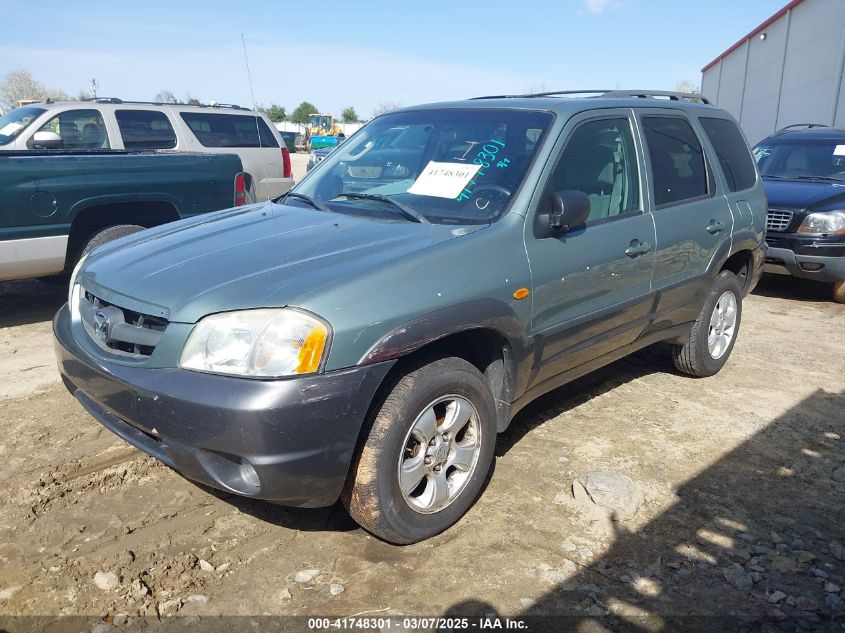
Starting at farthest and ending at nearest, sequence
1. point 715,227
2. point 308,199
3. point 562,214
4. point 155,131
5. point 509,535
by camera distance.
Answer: point 155,131
point 715,227
point 308,199
point 562,214
point 509,535

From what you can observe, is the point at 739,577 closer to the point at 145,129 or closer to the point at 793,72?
the point at 145,129

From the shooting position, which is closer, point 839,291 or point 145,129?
point 839,291

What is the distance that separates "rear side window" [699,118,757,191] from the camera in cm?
480

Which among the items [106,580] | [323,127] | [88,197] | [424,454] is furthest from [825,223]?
[323,127]

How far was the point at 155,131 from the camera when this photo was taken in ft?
27.5

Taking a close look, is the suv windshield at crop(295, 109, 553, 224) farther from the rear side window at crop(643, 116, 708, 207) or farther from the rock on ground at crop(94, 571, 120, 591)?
the rock on ground at crop(94, 571, 120, 591)

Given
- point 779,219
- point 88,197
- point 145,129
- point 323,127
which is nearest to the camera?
point 88,197

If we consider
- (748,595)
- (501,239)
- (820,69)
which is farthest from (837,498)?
(820,69)

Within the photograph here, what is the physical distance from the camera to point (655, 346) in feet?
19.5

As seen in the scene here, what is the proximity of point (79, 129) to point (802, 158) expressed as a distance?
8.54 metres

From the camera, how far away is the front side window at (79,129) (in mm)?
7684

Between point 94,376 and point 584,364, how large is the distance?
7.98 feet

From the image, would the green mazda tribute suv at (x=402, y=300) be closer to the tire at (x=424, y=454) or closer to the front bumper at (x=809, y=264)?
the tire at (x=424, y=454)

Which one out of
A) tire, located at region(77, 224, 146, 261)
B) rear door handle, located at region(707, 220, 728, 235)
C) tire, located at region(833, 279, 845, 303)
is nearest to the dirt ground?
rear door handle, located at region(707, 220, 728, 235)
